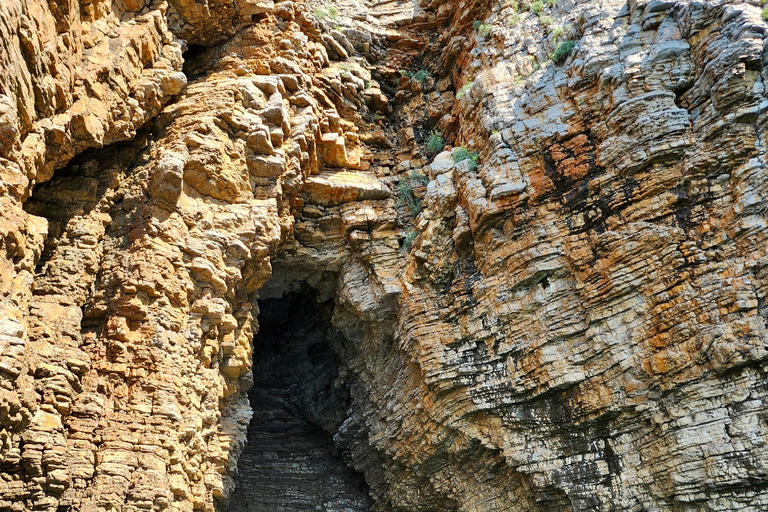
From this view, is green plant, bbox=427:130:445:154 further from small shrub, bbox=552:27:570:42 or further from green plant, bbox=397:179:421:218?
small shrub, bbox=552:27:570:42

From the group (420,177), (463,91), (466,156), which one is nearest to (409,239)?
(420,177)

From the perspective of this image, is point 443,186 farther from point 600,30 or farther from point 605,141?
point 600,30

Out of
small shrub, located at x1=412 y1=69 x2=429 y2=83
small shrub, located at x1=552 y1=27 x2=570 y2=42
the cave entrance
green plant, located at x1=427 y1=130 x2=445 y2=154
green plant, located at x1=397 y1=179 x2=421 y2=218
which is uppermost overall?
small shrub, located at x1=412 y1=69 x2=429 y2=83

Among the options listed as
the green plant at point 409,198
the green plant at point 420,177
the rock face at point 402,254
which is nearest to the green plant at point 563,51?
the rock face at point 402,254

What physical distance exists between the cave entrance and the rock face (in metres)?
0.15

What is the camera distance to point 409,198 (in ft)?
42.2

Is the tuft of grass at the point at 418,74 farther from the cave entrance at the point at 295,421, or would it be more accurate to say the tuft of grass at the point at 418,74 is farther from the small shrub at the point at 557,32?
the cave entrance at the point at 295,421

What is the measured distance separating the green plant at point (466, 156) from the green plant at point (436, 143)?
139cm

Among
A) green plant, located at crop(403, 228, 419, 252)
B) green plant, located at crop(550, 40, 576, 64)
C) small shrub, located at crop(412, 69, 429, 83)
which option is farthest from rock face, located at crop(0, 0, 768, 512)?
small shrub, located at crop(412, 69, 429, 83)

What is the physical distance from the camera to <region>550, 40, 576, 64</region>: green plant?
10844mm

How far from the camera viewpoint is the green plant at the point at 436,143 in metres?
13.3

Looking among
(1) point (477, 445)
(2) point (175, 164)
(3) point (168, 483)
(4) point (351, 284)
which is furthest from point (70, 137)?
(1) point (477, 445)

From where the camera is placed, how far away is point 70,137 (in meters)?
8.50

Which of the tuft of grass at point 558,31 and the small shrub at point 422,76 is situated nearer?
the tuft of grass at point 558,31
